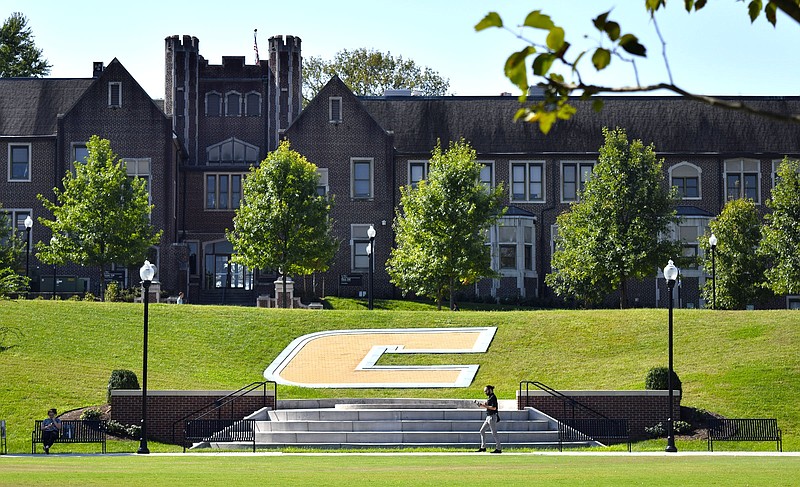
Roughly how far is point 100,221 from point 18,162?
12250mm

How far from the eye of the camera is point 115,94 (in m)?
64.4

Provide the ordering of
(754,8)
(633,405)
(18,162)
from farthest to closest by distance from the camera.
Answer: (18,162)
(633,405)
(754,8)

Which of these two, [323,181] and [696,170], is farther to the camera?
[696,170]

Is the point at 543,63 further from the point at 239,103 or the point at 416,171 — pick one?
the point at 239,103

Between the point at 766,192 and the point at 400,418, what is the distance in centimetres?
3844

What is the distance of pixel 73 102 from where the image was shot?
6781 centimetres

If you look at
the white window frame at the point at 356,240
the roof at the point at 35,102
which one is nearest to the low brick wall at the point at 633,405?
the white window frame at the point at 356,240

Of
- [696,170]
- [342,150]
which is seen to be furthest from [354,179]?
[696,170]

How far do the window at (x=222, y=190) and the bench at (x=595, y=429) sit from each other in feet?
121

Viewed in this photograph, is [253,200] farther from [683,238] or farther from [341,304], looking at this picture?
[683,238]

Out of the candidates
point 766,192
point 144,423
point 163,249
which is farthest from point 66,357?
point 766,192

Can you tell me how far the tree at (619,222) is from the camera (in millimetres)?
55906

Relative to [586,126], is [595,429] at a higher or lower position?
lower

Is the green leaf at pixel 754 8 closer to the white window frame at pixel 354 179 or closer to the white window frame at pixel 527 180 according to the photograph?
the white window frame at pixel 354 179
